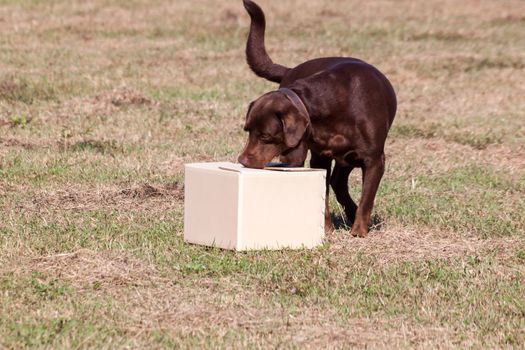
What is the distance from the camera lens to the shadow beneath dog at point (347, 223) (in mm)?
7565

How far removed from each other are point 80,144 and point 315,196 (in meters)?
4.06

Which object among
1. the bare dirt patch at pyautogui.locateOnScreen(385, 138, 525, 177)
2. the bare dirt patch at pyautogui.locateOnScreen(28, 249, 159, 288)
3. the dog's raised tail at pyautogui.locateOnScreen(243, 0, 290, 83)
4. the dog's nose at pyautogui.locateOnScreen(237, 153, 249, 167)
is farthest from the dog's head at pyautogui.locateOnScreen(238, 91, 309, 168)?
the bare dirt patch at pyautogui.locateOnScreen(385, 138, 525, 177)

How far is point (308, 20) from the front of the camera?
20.3 metres

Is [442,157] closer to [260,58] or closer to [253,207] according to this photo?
[260,58]

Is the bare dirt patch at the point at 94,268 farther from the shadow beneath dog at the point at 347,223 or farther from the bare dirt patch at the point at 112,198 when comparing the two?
the shadow beneath dog at the point at 347,223

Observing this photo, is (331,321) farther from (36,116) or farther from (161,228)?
(36,116)

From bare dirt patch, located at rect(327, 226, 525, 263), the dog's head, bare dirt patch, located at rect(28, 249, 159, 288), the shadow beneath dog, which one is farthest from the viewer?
the shadow beneath dog

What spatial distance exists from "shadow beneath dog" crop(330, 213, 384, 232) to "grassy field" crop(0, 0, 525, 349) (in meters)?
0.06

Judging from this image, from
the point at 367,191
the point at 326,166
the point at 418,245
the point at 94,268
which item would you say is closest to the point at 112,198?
the point at 326,166

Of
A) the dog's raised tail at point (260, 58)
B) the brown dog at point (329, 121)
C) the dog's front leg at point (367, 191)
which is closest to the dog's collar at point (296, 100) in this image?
the brown dog at point (329, 121)

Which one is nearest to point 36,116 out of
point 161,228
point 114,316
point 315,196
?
point 161,228

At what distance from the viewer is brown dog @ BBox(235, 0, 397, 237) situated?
649cm

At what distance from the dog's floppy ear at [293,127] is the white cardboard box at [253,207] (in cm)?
23

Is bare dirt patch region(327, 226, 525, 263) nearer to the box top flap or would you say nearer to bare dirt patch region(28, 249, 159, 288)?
the box top flap
